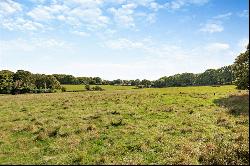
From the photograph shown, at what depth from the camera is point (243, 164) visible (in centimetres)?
1431

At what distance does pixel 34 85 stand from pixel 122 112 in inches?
2838

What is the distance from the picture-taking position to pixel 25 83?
100188 mm

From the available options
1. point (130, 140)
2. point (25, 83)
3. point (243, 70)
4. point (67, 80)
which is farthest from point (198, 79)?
point (130, 140)

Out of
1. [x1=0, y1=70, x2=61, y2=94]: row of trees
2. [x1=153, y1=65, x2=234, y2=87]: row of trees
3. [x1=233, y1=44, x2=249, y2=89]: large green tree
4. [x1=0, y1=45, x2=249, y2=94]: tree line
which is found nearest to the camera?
[x1=233, y1=44, x2=249, y2=89]: large green tree

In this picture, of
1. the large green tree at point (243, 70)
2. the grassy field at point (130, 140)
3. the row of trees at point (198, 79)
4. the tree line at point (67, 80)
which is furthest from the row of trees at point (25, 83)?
the grassy field at point (130, 140)

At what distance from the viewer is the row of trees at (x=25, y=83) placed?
9425 centimetres

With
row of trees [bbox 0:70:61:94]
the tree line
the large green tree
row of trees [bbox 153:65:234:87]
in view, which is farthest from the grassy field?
row of trees [bbox 153:65:234:87]

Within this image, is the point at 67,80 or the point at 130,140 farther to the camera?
the point at 67,80

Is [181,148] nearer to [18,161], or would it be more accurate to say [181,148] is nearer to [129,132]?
[129,132]

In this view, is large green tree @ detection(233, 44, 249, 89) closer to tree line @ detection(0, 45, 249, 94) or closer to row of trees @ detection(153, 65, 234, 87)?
tree line @ detection(0, 45, 249, 94)

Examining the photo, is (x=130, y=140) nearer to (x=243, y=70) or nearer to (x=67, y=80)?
(x=243, y=70)

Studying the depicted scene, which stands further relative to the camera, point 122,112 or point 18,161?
point 122,112

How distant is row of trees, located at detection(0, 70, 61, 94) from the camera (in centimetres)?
9425

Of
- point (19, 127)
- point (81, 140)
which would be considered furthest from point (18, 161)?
point (19, 127)
